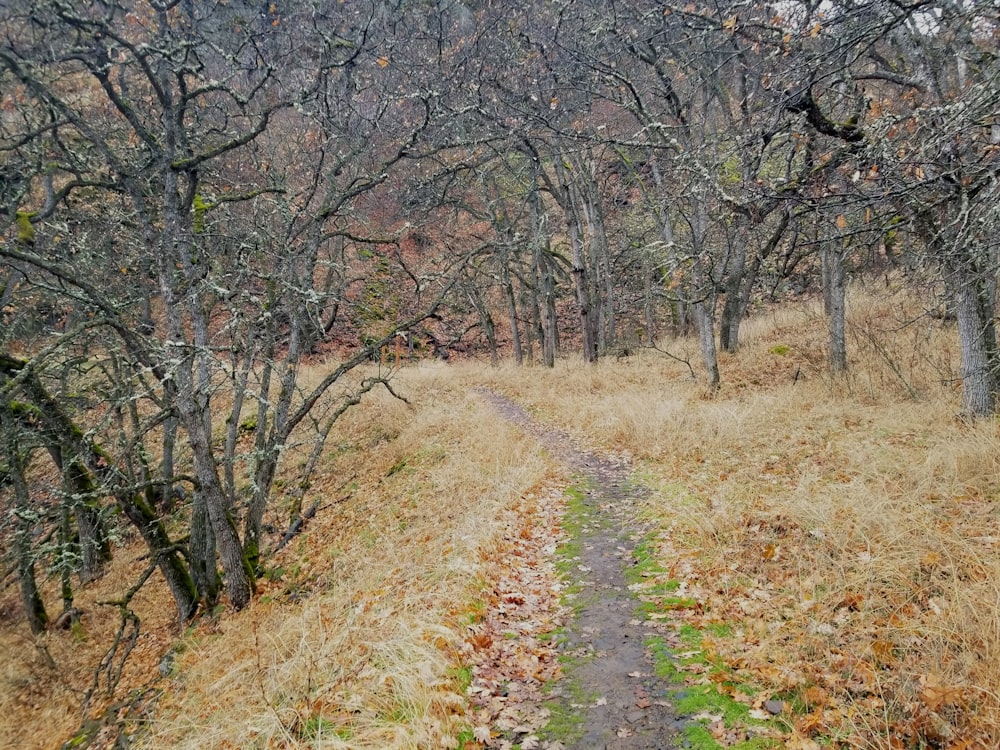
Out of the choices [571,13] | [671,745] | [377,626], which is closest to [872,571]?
[671,745]

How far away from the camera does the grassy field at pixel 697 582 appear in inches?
133

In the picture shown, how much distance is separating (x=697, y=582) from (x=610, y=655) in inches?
50.2

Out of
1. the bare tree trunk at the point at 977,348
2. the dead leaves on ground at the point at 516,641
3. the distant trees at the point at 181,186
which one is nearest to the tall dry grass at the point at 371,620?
the dead leaves on ground at the point at 516,641

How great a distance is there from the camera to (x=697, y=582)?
16.4 feet

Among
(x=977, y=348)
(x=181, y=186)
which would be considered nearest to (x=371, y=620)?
(x=181, y=186)

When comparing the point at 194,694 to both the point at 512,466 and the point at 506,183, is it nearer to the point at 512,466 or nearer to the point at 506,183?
the point at 512,466

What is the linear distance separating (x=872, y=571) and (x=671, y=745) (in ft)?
7.37

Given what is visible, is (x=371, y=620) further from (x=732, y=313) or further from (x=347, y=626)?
(x=732, y=313)

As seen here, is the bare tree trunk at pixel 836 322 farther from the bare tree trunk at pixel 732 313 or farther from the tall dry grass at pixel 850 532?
the bare tree trunk at pixel 732 313

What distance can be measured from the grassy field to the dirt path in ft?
1.27

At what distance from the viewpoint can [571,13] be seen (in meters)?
10.7

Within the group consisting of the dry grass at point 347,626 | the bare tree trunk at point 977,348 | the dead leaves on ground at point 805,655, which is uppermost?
the bare tree trunk at point 977,348

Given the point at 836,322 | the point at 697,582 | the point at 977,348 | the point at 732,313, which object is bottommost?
the point at 697,582

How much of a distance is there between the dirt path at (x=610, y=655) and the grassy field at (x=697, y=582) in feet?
1.27
